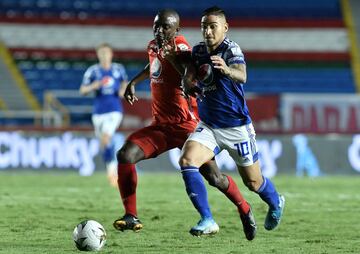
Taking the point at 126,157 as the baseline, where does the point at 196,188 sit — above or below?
below

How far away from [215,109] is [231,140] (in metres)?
0.29

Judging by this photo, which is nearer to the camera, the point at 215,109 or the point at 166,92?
the point at 215,109

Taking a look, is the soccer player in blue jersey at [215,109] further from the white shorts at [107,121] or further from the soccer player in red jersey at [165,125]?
the white shorts at [107,121]

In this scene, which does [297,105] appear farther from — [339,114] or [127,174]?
[127,174]

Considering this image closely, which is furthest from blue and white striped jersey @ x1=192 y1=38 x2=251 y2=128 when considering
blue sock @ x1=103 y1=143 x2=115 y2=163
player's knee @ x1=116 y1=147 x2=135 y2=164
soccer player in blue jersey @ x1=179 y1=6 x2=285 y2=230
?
blue sock @ x1=103 y1=143 x2=115 y2=163

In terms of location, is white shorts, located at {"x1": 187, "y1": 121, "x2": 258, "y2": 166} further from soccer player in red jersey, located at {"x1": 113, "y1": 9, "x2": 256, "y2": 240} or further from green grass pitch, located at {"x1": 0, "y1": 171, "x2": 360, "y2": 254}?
green grass pitch, located at {"x1": 0, "y1": 171, "x2": 360, "y2": 254}

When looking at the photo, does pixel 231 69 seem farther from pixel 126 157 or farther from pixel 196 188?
pixel 126 157

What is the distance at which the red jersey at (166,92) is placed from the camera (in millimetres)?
8008

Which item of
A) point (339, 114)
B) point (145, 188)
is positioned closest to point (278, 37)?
point (339, 114)

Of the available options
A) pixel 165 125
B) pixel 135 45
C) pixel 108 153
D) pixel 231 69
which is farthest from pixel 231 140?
pixel 135 45

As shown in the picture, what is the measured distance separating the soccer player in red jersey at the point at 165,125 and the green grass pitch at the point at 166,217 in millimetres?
339

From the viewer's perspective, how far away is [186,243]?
7250 millimetres

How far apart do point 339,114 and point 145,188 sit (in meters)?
6.40

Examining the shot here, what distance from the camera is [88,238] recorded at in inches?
261
